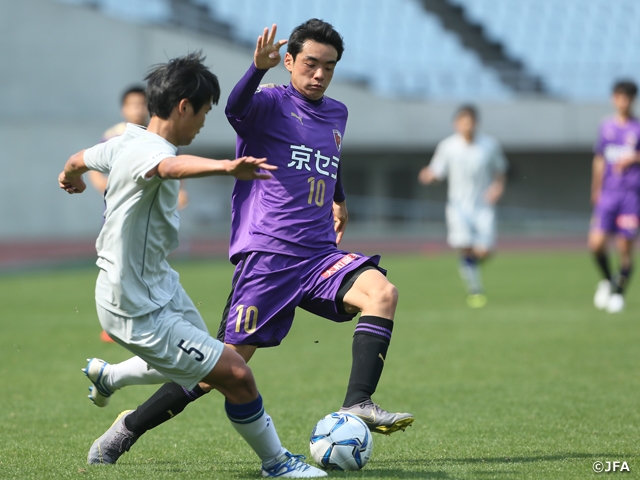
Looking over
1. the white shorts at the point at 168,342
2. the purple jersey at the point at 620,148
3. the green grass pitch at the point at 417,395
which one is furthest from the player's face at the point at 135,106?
the purple jersey at the point at 620,148

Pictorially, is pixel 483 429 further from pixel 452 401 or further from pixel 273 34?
pixel 273 34

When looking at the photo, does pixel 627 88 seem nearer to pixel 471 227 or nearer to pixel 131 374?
pixel 471 227

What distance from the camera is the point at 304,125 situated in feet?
14.8

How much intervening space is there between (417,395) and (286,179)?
2260mm

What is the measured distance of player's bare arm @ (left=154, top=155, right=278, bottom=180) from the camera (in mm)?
3113

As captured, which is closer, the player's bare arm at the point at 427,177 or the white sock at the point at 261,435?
the white sock at the point at 261,435

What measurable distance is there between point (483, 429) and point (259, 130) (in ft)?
6.52

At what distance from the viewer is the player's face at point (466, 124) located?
12.3 metres

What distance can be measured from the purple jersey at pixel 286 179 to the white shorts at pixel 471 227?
812 centimetres

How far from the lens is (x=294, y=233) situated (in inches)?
173

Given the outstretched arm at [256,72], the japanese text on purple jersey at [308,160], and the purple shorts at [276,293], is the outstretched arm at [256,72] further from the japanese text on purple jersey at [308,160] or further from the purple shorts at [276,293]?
the purple shorts at [276,293]

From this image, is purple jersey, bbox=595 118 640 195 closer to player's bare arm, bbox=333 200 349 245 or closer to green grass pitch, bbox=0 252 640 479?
green grass pitch, bbox=0 252 640 479

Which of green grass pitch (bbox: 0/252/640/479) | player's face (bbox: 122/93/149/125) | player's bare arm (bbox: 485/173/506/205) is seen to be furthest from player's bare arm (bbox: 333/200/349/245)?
player's bare arm (bbox: 485/173/506/205)

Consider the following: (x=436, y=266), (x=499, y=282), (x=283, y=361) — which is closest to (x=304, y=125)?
(x=283, y=361)
